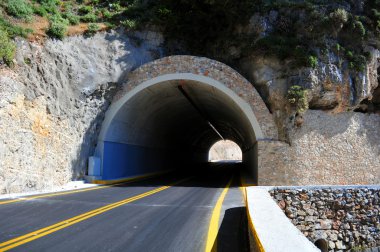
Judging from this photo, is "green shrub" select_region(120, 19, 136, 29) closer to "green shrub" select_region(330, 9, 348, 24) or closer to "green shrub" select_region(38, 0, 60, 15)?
"green shrub" select_region(38, 0, 60, 15)

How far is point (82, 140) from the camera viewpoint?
61.2ft

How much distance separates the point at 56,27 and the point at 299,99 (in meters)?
14.3

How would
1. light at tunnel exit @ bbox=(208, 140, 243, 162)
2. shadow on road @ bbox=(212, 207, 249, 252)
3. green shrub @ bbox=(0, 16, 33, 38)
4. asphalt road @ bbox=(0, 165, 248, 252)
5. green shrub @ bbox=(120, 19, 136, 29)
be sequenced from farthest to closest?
light at tunnel exit @ bbox=(208, 140, 243, 162), green shrub @ bbox=(120, 19, 136, 29), green shrub @ bbox=(0, 16, 33, 38), shadow on road @ bbox=(212, 207, 249, 252), asphalt road @ bbox=(0, 165, 248, 252)

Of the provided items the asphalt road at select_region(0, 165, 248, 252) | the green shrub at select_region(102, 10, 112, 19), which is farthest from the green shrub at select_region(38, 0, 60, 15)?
the asphalt road at select_region(0, 165, 248, 252)

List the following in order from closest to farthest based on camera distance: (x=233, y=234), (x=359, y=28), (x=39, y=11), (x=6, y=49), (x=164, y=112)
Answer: (x=233, y=234) < (x=6, y=49) < (x=359, y=28) < (x=39, y=11) < (x=164, y=112)

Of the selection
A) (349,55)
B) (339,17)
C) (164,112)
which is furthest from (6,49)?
(349,55)

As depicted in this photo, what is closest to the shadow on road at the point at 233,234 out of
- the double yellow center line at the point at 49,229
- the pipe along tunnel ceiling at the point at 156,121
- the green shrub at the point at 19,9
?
the double yellow center line at the point at 49,229

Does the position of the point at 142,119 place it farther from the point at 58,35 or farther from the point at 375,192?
the point at 375,192

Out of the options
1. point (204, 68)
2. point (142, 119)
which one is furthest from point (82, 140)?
point (204, 68)

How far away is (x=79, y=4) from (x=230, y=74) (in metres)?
13.1

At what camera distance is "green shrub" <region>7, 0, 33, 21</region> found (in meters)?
18.2

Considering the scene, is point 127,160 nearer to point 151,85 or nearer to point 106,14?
point 151,85

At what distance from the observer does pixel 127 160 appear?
2233 centimetres

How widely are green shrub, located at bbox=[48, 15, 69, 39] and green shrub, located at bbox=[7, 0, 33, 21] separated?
4.00ft
